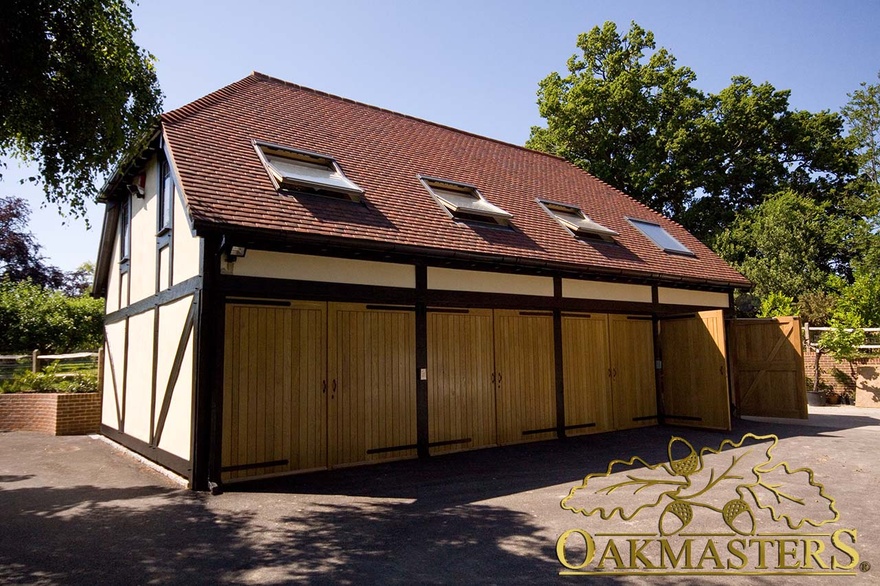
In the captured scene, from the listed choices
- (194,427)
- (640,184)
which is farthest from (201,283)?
(640,184)

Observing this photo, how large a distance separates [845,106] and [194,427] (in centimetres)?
3813

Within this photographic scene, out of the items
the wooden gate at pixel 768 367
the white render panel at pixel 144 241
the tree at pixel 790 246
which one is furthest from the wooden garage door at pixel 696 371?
the tree at pixel 790 246

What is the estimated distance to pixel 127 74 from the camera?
597 cm

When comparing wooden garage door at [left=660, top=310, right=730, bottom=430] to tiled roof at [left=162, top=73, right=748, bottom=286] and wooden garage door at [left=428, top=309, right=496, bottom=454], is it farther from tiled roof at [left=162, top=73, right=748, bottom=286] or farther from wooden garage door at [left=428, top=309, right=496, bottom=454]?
wooden garage door at [left=428, top=309, right=496, bottom=454]

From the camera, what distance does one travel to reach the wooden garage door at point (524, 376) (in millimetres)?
9562

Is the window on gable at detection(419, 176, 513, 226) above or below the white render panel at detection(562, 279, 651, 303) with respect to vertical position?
above

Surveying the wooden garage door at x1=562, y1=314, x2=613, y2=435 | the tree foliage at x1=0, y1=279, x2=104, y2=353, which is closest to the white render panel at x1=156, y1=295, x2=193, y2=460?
the wooden garage door at x1=562, y1=314, x2=613, y2=435

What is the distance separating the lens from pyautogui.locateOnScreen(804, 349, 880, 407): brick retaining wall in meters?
15.1

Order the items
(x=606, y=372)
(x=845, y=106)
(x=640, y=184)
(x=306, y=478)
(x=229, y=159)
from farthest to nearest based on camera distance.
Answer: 1. (x=845, y=106)
2. (x=640, y=184)
3. (x=606, y=372)
4. (x=229, y=159)
5. (x=306, y=478)

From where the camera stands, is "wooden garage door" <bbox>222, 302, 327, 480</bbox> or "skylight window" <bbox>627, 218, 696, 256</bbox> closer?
"wooden garage door" <bbox>222, 302, 327, 480</bbox>

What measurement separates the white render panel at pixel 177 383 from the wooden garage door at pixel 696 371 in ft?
29.8

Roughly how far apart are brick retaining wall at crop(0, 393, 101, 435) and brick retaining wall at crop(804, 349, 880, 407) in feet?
57.3

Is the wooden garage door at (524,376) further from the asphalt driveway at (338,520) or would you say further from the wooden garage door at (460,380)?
the asphalt driveway at (338,520)

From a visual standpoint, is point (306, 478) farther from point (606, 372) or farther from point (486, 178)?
point (486, 178)
